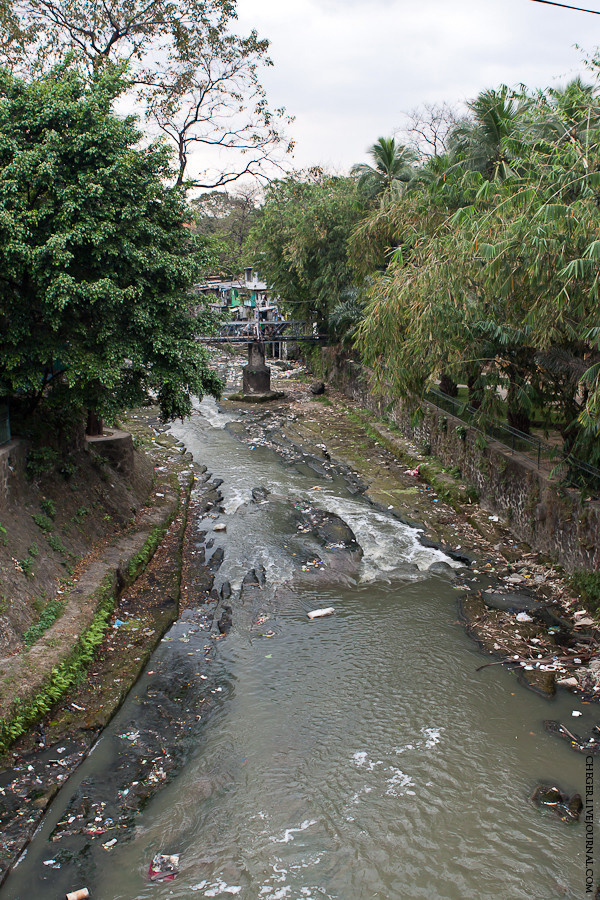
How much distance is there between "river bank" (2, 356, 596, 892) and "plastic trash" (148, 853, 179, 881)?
23.9 inches

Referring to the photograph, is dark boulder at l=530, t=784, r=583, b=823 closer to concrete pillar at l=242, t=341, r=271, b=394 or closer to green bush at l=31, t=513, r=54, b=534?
green bush at l=31, t=513, r=54, b=534

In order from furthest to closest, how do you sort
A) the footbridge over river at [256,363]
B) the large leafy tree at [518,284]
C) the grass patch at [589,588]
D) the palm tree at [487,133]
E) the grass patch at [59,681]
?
the footbridge over river at [256,363], the palm tree at [487,133], the grass patch at [589,588], the large leafy tree at [518,284], the grass patch at [59,681]

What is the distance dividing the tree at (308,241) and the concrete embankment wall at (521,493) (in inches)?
395

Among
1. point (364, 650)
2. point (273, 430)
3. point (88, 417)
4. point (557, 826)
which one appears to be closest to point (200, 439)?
point (273, 430)

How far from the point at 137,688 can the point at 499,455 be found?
921 cm

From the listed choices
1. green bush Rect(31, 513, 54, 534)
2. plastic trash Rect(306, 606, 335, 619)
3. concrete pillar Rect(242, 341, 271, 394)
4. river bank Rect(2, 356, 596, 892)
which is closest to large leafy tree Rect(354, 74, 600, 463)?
river bank Rect(2, 356, 596, 892)

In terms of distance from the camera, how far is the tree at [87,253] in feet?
31.1

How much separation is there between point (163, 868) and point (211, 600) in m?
5.31

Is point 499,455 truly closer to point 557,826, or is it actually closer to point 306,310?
point 557,826

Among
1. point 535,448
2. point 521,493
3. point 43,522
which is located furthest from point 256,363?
point 43,522

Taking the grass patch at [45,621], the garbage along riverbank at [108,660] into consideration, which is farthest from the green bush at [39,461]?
the grass patch at [45,621]

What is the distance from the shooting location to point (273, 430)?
24.1 metres

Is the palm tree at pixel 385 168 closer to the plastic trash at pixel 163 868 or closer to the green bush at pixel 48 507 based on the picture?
the green bush at pixel 48 507

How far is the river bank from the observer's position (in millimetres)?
6918
